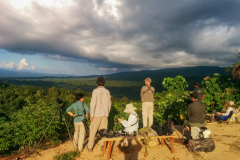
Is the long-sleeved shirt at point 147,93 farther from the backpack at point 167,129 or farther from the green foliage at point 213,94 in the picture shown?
the green foliage at point 213,94

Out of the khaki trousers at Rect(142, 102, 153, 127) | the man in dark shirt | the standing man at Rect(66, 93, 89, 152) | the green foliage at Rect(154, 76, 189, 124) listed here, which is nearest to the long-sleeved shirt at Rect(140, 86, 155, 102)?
the khaki trousers at Rect(142, 102, 153, 127)

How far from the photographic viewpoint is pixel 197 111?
16.1 ft

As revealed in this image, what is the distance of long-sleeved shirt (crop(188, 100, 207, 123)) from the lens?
193 inches

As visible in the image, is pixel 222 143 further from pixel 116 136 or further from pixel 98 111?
pixel 98 111

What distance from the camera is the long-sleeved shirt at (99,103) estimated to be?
4.81m

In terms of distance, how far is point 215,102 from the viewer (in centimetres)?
963

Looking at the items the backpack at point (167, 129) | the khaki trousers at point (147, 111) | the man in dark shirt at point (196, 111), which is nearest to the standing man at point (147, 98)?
the khaki trousers at point (147, 111)

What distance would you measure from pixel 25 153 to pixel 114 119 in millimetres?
3817

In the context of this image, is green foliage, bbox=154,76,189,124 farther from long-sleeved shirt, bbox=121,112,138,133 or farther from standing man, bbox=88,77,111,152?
standing man, bbox=88,77,111,152

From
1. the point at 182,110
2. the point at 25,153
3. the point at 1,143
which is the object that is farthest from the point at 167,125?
the point at 1,143

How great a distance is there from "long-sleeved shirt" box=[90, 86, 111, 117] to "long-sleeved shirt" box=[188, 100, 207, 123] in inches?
111

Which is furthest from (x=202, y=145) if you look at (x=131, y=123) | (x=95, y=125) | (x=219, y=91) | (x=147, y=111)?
(x=219, y=91)

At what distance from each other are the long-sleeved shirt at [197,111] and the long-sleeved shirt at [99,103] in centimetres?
283

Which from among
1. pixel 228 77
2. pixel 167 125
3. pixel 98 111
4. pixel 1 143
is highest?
pixel 228 77
